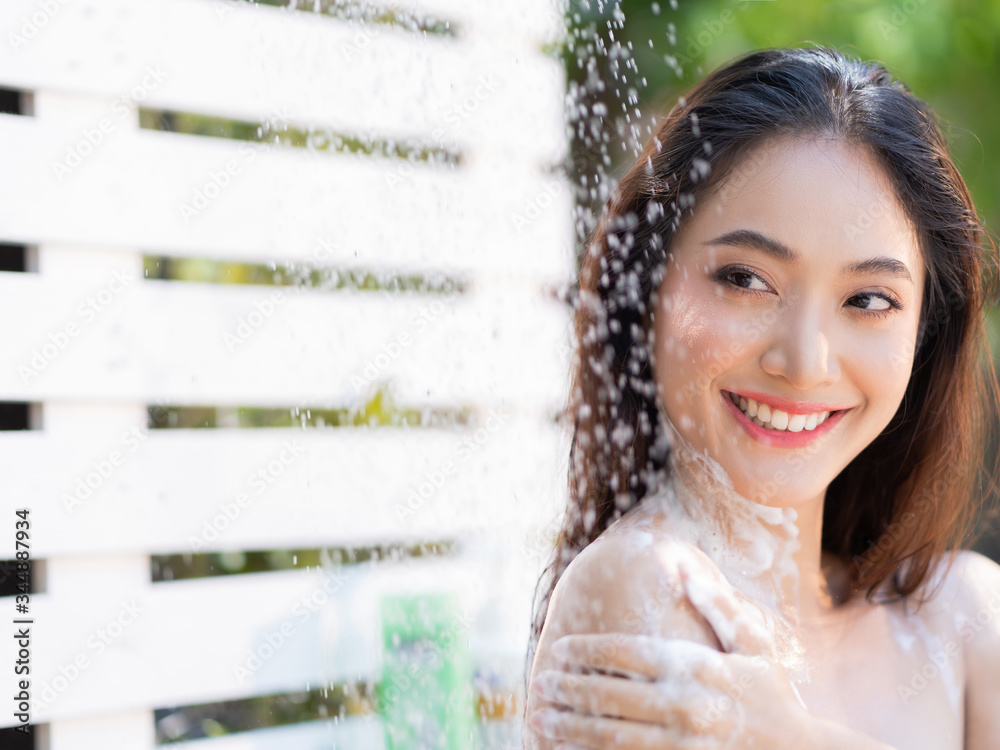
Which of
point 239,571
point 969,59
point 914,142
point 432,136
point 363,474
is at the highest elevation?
point 969,59

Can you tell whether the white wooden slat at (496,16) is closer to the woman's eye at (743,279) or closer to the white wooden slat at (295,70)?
the white wooden slat at (295,70)

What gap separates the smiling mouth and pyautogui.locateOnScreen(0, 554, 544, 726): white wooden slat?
144 centimetres

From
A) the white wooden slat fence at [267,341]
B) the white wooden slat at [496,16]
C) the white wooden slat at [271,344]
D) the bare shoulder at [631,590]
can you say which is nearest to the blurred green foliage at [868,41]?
the white wooden slat at [496,16]

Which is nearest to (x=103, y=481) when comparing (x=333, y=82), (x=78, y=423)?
(x=78, y=423)

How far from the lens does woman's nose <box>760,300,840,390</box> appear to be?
1.25 meters

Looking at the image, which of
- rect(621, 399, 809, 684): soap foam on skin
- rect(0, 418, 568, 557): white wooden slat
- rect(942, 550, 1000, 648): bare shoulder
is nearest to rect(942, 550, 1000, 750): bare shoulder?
rect(942, 550, 1000, 648): bare shoulder

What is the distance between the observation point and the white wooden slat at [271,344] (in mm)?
1979

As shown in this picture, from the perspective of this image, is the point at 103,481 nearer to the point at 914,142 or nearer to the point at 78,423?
the point at 78,423

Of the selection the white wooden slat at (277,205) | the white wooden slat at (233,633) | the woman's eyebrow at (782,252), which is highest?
the white wooden slat at (277,205)

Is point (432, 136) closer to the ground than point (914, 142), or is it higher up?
higher up

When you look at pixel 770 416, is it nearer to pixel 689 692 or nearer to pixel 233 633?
pixel 689 692

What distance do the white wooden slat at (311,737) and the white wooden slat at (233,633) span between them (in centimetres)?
13

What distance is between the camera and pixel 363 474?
8.48ft

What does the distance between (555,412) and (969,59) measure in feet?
6.98
